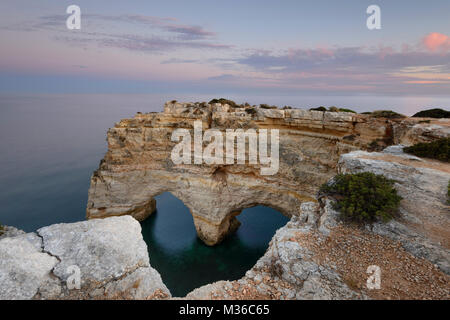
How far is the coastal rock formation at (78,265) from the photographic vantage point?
3.80 m

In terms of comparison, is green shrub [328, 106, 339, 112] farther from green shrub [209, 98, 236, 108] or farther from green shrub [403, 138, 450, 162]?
green shrub [209, 98, 236, 108]

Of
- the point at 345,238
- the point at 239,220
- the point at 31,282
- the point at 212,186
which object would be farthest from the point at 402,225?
the point at 239,220

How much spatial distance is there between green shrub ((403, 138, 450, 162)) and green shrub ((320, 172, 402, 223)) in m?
4.39

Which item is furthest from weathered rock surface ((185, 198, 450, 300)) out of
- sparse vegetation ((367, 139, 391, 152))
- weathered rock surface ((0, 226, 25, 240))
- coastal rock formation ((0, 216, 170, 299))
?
sparse vegetation ((367, 139, 391, 152))

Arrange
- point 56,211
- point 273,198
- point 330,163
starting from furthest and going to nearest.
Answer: point 56,211
point 273,198
point 330,163

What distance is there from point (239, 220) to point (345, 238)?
17.7 m

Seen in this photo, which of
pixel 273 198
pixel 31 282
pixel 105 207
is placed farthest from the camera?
pixel 105 207

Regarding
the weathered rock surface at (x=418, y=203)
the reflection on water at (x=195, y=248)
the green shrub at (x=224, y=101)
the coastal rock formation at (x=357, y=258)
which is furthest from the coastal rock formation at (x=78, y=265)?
the green shrub at (x=224, y=101)

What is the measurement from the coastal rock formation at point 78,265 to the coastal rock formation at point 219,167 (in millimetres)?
12311

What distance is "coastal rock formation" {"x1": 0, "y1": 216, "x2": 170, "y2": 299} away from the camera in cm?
380

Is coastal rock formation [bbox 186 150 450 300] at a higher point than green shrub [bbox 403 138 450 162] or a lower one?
lower

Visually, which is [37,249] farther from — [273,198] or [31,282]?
[273,198]

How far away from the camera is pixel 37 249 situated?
4359 millimetres

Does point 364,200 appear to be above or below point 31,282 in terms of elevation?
above
